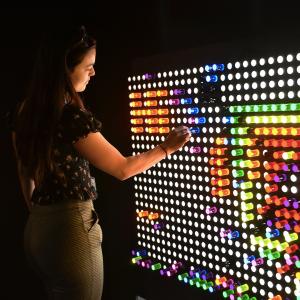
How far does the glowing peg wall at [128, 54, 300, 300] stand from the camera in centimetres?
162

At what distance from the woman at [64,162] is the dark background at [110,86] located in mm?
697

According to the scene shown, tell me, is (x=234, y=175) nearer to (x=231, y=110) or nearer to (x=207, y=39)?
(x=231, y=110)

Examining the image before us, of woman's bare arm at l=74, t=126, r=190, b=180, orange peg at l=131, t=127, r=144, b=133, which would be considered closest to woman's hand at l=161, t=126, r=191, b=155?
woman's bare arm at l=74, t=126, r=190, b=180

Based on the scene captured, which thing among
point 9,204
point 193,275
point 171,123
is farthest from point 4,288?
point 171,123

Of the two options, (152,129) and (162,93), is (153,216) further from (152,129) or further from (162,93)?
(162,93)

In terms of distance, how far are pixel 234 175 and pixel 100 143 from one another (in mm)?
555

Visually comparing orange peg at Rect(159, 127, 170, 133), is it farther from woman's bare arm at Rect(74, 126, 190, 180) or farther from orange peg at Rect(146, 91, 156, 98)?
woman's bare arm at Rect(74, 126, 190, 180)

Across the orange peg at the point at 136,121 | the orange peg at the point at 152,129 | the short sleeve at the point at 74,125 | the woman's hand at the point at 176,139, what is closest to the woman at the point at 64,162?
the short sleeve at the point at 74,125

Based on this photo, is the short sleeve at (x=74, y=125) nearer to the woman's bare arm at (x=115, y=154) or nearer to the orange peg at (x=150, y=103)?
the woman's bare arm at (x=115, y=154)

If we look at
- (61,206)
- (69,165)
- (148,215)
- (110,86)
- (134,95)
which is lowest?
(148,215)

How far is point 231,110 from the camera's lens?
1797mm

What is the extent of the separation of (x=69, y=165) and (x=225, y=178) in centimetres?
65

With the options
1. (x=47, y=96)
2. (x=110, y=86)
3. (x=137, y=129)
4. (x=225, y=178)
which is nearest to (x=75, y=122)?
(x=47, y=96)

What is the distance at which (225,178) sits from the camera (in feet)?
6.16
